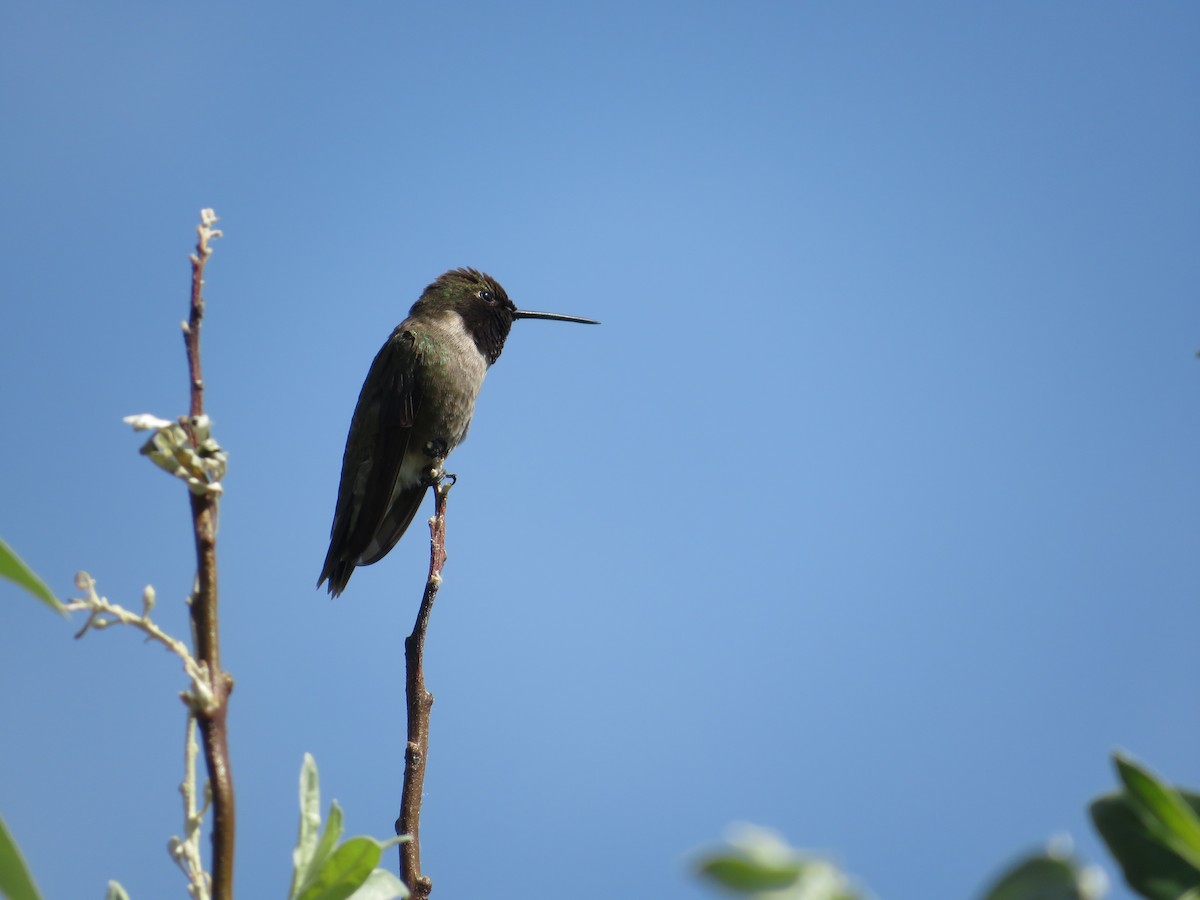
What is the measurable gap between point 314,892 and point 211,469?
456mm

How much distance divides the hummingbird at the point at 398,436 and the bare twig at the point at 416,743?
11.1 feet

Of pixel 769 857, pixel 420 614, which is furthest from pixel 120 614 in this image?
pixel 420 614

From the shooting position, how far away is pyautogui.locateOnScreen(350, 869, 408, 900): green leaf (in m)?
1.14

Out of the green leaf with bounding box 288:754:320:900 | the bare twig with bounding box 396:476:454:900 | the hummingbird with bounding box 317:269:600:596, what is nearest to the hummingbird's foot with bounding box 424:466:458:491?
the hummingbird with bounding box 317:269:600:596

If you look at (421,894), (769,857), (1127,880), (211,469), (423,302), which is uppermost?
(423,302)

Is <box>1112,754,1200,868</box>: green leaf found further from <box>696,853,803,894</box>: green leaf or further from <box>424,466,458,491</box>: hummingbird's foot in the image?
<box>424,466,458,491</box>: hummingbird's foot

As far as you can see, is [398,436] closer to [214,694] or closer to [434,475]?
[434,475]

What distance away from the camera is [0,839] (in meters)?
0.82

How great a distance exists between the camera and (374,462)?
6.70 metres

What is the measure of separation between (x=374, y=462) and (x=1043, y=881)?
6.40m

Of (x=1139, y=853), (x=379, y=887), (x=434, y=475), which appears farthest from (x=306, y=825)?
(x=434, y=475)

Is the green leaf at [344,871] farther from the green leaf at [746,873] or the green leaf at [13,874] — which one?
the green leaf at [746,873]

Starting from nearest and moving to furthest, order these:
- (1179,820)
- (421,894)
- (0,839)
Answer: (1179,820) → (0,839) → (421,894)

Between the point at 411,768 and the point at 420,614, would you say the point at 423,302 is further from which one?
the point at 411,768
